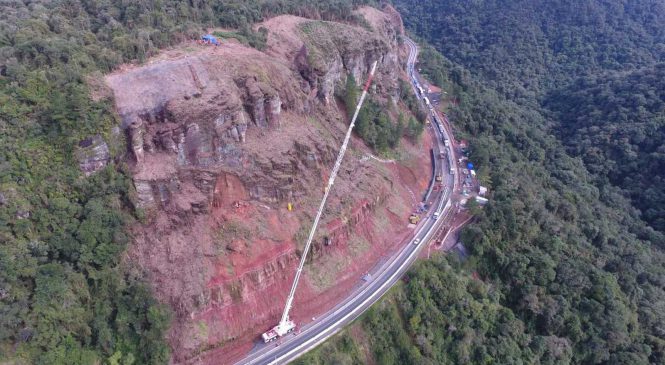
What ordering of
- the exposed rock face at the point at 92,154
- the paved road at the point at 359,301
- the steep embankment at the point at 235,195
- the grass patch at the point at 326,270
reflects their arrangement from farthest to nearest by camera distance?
the grass patch at the point at 326,270, the paved road at the point at 359,301, the steep embankment at the point at 235,195, the exposed rock face at the point at 92,154

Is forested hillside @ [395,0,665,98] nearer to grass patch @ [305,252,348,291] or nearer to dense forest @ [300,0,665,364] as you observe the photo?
dense forest @ [300,0,665,364]

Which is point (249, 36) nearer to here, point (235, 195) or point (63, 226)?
point (235, 195)

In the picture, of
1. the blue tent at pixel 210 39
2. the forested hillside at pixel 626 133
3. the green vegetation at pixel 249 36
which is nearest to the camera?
the blue tent at pixel 210 39

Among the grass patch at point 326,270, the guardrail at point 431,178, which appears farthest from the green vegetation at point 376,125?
the grass patch at point 326,270

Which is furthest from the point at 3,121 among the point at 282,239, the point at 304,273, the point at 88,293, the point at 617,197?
the point at 617,197

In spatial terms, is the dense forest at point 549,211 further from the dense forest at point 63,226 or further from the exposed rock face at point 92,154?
the exposed rock face at point 92,154

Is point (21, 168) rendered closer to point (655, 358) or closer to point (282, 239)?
point (282, 239)

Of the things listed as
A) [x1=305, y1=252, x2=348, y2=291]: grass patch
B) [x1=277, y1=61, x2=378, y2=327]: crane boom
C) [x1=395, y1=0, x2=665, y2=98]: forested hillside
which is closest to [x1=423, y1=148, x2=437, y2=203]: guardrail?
[x1=277, y1=61, x2=378, y2=327]: crane boom
